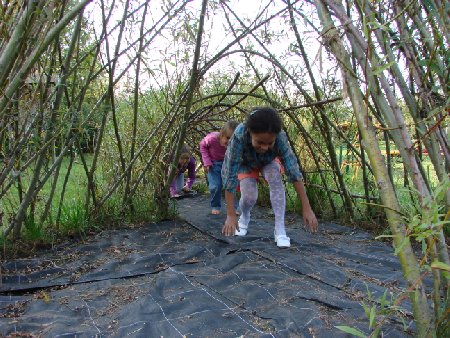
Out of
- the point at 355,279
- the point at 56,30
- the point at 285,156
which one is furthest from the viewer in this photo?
the point at 285,156

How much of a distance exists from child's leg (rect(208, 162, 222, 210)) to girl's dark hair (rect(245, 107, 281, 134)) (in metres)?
1.62

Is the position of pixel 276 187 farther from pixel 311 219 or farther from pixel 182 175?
pixel 182 175

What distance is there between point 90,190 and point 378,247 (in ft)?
7.20

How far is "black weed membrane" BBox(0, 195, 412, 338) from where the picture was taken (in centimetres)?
198

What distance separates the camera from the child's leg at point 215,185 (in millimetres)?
4480

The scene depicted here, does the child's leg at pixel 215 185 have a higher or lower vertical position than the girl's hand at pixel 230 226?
higher

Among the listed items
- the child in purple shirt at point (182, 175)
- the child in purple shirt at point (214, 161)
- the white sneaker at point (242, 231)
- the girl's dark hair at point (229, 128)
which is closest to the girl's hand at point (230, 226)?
the white sneaker at point (242, 231)

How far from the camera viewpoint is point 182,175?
5660mm

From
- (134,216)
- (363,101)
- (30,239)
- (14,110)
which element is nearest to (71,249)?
(30,239)

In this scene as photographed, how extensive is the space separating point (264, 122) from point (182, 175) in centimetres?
292

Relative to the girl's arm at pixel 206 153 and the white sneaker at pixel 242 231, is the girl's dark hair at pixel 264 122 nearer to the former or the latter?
the white sneaker at pixel 242 231

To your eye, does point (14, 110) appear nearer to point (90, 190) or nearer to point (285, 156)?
point (90, 190)

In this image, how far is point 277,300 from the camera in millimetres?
2227

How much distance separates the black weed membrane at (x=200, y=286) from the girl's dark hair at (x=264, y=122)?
0.79 meters
